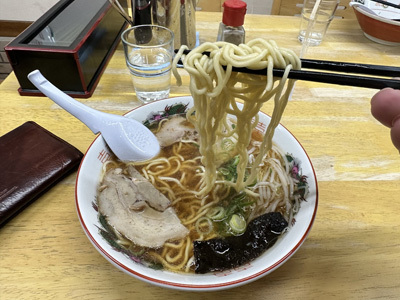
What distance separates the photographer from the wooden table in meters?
0.76

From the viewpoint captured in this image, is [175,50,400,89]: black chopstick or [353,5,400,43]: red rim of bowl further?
A: [353,5,400,43]: red rim of bowl

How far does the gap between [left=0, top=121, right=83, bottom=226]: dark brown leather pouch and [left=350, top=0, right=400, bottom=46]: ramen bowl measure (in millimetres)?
1825

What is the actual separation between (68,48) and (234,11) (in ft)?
2.38

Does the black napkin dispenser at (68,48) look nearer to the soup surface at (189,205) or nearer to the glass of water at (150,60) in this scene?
the glass of water at (150,60)

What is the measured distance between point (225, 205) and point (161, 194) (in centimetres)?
22

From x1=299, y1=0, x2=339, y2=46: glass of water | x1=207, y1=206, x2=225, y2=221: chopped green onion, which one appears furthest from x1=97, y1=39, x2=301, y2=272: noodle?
x1=299, y1=0, x2=339, y2=46: glass of water

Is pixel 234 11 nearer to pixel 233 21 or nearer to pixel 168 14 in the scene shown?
pixel 233 21

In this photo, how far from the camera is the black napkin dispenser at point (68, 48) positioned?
48.6 inches

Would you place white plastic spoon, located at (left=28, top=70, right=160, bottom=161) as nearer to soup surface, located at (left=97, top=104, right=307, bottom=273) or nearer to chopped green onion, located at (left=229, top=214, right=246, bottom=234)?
soup surface, located at (left=97, top=104, right=307, bottom=273)

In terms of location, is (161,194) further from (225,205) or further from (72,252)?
(72,252)

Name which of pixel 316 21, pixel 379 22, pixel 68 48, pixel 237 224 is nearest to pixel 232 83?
pixel 237 224

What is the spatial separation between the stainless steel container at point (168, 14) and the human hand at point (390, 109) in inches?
44.6

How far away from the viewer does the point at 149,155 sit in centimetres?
115

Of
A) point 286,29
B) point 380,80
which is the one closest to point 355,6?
point 286,29
